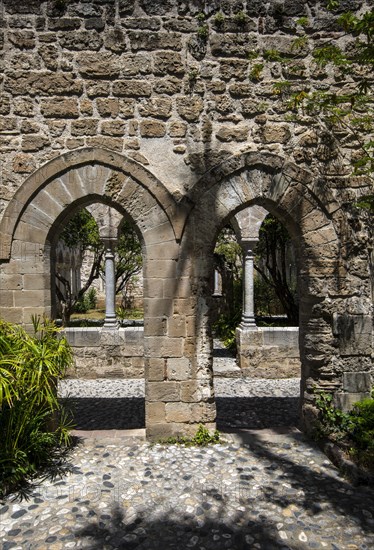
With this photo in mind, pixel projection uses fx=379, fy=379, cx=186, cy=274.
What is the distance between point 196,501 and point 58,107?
13.7 feet

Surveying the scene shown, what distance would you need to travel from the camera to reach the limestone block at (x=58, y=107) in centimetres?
417

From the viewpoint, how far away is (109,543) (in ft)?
8.90

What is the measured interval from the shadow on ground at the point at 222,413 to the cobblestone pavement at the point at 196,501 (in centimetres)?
92

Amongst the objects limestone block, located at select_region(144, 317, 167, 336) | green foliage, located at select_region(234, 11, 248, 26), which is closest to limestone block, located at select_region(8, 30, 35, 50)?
green foliage, located at select_region(234, 11, 248, 26)

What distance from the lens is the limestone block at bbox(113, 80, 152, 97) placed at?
420 cm

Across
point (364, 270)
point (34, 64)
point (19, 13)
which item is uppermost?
point (19, 13)

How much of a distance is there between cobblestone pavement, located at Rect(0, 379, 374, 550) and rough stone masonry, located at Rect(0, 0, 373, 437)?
0.57 m

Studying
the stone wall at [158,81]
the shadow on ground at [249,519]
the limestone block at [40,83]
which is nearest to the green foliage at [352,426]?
the shadow on ground at [249,519]

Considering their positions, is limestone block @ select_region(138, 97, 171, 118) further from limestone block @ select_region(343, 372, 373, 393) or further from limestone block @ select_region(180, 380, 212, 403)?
limestone block @ select_region(343, 372, 373, 393)

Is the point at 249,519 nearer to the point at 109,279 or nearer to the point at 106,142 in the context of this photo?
the point at 106,142

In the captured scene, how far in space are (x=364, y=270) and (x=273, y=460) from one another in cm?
231

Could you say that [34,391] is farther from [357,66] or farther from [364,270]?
[357,66]

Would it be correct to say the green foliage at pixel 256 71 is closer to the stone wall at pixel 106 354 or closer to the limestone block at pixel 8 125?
the limestone block at pixel 8 125

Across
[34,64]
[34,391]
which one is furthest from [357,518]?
[34,64]
